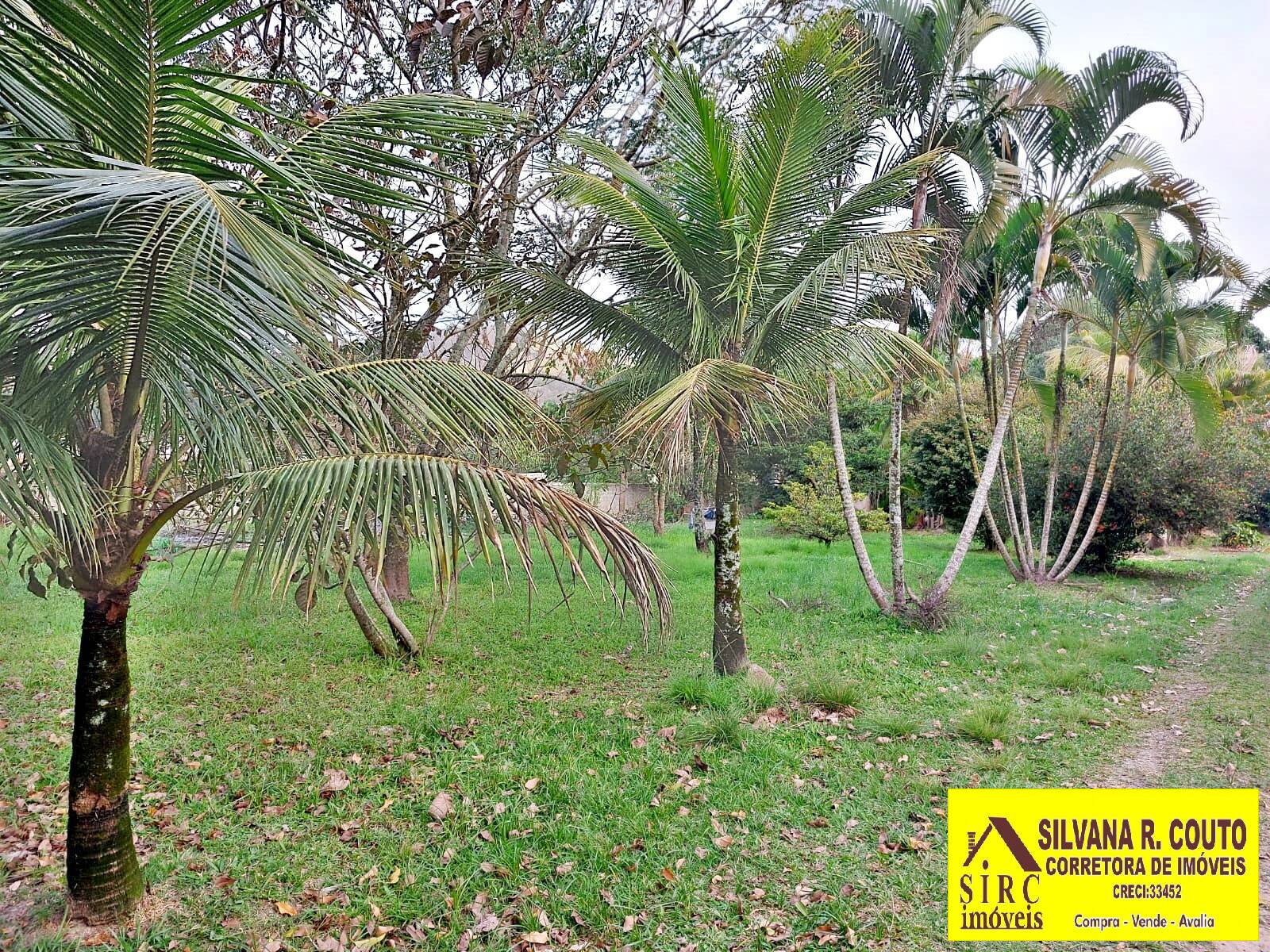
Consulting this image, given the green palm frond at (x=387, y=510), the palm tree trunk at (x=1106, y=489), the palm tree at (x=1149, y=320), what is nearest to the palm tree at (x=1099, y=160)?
the palm tree at (x=1149, y=320)

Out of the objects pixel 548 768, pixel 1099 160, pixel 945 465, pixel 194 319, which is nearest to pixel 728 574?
pixel 548 768

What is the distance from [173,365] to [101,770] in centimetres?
150

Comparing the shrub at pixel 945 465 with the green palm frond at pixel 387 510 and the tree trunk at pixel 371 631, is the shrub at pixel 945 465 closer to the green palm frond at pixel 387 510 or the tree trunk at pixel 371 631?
the tree trunk at pixel 371 631

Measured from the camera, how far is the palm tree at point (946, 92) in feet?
22.6

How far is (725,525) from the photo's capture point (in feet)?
18.4

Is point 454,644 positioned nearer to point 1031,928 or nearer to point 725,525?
point 725,525

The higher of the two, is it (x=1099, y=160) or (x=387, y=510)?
(x=1099, y=160)

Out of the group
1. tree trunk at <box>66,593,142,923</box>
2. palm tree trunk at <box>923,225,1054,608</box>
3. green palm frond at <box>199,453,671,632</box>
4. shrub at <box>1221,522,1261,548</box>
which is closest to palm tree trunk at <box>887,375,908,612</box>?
palm tree trunk at <box>923,225,1054,608</box>

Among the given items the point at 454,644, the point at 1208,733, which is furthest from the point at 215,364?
the point at 1208,733

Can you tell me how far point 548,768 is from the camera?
4051 millimetres

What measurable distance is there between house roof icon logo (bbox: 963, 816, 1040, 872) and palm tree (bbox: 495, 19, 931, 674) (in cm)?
245

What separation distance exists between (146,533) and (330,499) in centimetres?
78

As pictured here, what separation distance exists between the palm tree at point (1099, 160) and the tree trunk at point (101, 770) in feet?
23.4

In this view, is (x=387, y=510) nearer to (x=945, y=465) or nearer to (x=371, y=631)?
(x=371, y=631)
